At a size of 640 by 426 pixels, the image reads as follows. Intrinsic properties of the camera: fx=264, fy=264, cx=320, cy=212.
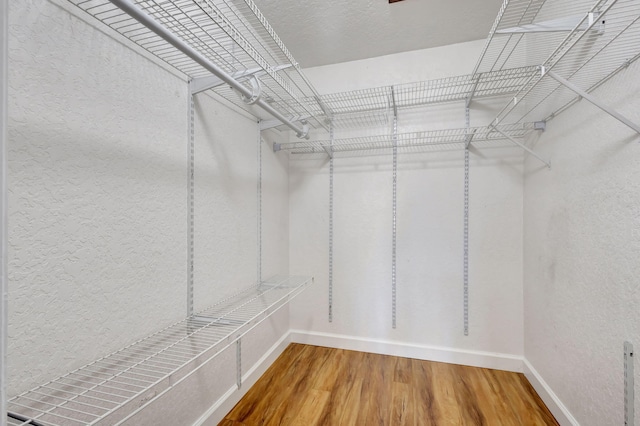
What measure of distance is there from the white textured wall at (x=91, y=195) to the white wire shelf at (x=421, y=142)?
3.17ft

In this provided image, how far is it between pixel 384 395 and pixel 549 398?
861mm

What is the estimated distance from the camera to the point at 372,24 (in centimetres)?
168

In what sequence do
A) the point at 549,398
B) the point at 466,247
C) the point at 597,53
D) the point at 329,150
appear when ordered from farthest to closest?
the point at 329,150, the point at 466,247, the point at 549,398, the point at 597,53

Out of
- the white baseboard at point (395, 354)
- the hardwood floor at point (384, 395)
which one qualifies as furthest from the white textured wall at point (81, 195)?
the hardwood floor at point (384, 395)

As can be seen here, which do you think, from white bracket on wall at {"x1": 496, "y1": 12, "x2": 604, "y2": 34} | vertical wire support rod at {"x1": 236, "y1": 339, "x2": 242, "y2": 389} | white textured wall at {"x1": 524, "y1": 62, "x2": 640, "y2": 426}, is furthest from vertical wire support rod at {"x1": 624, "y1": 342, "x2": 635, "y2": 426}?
vertical wire support rod at {"x1": 236, "y1": 339, "x2": 242, "y2": 389}

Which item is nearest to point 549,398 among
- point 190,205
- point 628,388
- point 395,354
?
point 628,388

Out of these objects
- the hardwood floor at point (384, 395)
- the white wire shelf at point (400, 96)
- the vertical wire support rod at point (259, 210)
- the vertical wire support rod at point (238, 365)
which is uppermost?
the white wire shelf at point (400, 96)

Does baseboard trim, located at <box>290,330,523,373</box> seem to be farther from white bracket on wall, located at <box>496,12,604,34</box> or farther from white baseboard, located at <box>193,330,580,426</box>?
white bracket on wall, located at <box>496,12,604,34</box>

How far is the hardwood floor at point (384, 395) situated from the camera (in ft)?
4.46

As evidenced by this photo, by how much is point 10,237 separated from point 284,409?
4.57ft

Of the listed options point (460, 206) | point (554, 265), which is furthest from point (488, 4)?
point (554, 265)

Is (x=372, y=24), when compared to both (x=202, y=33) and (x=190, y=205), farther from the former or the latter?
(x=190, y=205)

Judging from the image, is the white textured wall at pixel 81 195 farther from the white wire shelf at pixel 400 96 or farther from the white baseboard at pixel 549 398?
the white baseboard at pixel 549 398

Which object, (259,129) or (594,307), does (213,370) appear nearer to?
(259,129)
